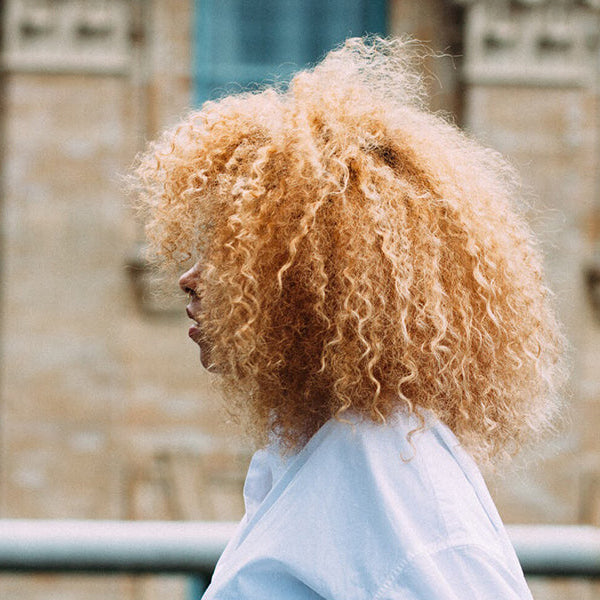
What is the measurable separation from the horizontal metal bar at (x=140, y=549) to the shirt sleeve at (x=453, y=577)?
2.28 feet

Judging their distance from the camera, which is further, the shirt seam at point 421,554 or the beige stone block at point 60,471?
the beige stone block at point 60,471

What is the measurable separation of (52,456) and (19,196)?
5.79 ft

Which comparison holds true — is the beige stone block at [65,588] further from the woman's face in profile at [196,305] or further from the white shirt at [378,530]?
the white shirt at [378,530]

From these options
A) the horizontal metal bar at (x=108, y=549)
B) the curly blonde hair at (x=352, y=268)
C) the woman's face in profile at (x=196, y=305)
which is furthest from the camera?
the horizontal metal bar at (x=108, y=549)

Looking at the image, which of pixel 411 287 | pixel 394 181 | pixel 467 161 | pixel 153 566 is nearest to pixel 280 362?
pixel 411 287

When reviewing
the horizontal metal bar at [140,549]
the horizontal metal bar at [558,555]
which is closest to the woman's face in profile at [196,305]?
the horizontal metal bar at [140,549]

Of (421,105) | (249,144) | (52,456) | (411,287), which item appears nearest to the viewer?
(411,287)

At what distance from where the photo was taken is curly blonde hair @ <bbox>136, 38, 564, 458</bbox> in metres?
1.50

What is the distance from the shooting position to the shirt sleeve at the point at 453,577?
4.30 ft

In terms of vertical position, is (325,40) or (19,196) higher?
(325,40)

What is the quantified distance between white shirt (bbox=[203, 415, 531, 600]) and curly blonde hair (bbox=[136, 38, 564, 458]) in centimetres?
7

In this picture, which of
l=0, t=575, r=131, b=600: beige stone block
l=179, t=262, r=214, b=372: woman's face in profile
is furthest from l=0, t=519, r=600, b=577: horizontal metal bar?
l=0, t=575, r=131, b=600: beige stone block

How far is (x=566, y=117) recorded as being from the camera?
22.7 ft

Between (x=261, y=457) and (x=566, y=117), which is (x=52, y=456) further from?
(x=261, y=457)
